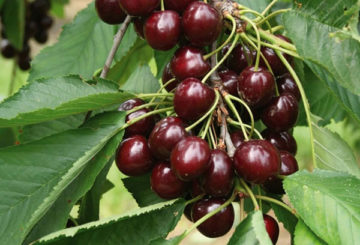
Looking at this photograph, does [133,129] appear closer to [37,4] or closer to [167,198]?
[167,198]

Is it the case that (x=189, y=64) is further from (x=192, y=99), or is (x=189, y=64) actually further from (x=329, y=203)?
(x=329, y=203)

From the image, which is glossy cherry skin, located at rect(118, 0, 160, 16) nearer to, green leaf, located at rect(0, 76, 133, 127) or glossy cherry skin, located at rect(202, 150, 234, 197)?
green leaf, located at rect(0, 76, 133, 127)

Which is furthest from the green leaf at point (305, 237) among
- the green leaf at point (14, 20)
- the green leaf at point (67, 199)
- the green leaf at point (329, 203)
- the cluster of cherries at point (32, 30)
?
the cluster of cherries at point (32, 30)

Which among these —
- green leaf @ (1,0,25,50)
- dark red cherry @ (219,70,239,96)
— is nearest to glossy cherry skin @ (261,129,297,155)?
dark red cherry @ (219,70,239,96)

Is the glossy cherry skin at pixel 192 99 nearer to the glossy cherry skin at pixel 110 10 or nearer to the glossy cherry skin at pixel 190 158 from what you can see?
the glossy cherry skin at pixel 190 158

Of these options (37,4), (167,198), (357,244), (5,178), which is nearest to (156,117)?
(167,198)

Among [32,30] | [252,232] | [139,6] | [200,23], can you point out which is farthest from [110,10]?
[32,30]
